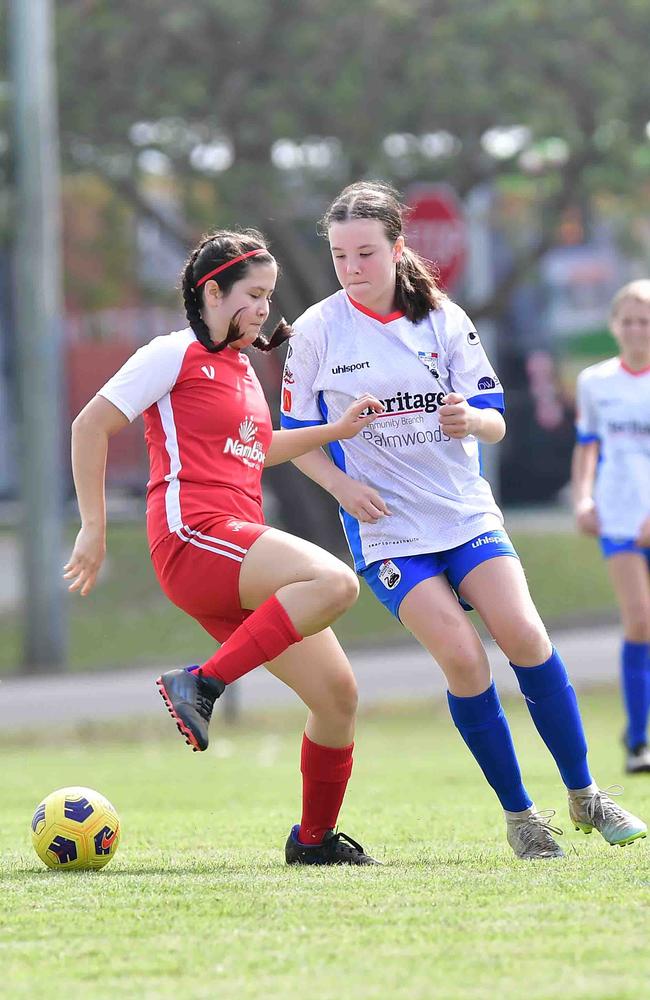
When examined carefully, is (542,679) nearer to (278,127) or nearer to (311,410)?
(311,410)

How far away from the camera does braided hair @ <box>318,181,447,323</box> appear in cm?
558

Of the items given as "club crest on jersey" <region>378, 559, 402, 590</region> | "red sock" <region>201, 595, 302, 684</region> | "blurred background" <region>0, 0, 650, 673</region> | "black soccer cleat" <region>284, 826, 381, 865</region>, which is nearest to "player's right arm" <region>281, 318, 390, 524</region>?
"club crest on jersey" <region>378, 559, 402, 590</region>

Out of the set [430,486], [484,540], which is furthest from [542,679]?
[430,486]

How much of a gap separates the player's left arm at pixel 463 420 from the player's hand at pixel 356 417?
0.72ft

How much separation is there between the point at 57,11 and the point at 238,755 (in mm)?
9902

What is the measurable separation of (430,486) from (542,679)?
0.72 meters

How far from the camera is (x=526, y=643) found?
5492 mm

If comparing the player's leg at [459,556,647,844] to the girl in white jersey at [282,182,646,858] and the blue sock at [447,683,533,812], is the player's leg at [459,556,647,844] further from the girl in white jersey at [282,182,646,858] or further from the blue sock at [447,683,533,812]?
the blue sock at [447,683,533,812]

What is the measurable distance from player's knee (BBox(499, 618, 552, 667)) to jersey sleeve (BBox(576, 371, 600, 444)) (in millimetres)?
3405

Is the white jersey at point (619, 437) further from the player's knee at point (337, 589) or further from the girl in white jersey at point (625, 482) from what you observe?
the player's knee at point (337, 589)

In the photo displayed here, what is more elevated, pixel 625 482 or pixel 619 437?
pixel 619 437

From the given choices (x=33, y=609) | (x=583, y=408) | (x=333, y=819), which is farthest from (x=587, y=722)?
(x=333, y=819)

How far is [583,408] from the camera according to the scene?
886 centimetres

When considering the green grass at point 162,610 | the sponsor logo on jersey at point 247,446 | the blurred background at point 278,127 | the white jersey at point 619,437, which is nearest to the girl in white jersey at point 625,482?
the white jersey at point 619,437
